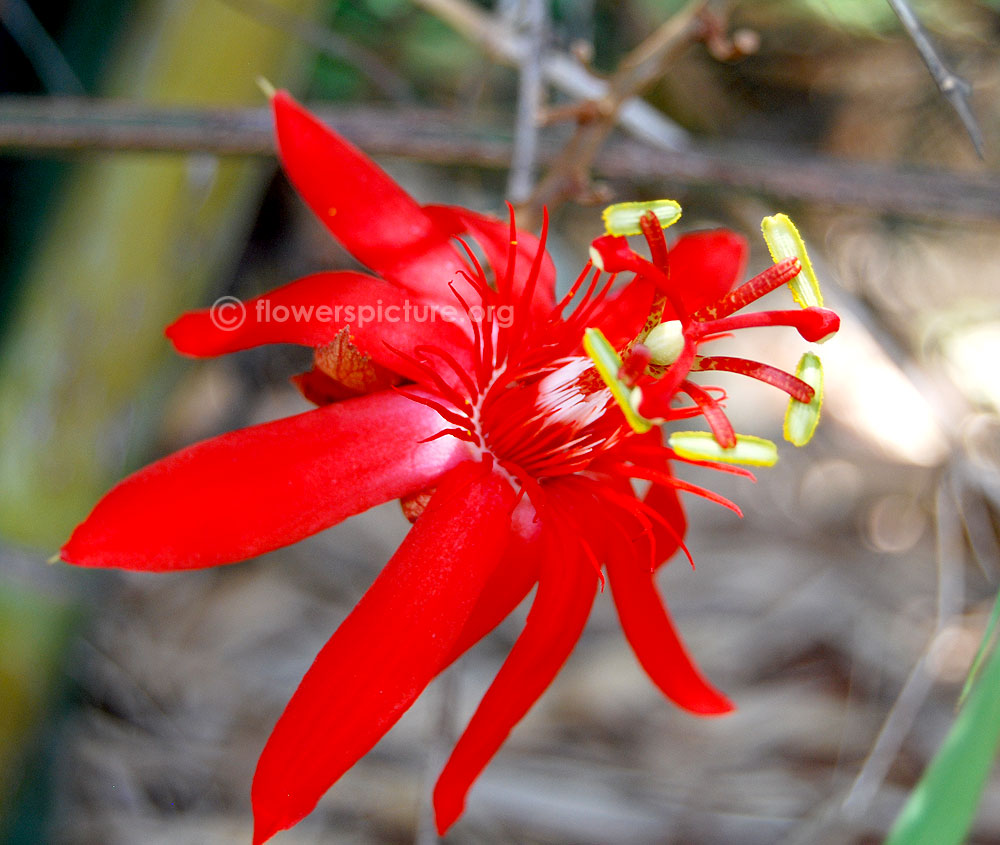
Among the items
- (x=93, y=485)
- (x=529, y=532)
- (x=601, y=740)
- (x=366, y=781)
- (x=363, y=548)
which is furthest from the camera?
(x=363, y=548)

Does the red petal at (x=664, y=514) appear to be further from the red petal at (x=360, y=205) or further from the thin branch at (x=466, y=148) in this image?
the thin branch at (x=466, y=148)

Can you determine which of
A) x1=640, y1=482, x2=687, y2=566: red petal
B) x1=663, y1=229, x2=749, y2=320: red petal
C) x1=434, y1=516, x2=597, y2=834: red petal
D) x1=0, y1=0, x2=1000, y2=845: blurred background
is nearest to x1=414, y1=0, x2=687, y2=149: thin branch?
x1=0, y1=0, x2=1000, y2=845: blurred background

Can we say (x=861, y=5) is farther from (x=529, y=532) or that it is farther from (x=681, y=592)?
(x=529, y=532)

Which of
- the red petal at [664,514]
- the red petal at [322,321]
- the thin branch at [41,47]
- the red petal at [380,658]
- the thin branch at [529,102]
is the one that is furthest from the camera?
the thin branch at [41,47]

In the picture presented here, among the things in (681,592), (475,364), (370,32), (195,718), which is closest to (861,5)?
(370,32)

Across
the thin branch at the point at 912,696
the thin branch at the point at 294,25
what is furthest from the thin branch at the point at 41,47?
the thin branch at the point at 912,696

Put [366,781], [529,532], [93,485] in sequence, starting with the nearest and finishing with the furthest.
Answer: [529,532] → [93,485] → [366,781]
